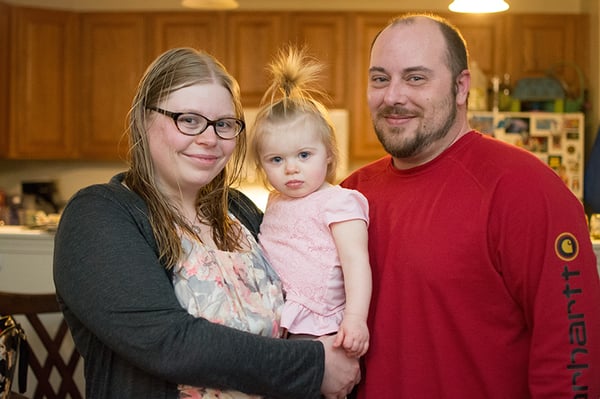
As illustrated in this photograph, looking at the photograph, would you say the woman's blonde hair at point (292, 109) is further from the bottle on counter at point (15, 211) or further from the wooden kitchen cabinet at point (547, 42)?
the bottle on counter at point (15, 211)

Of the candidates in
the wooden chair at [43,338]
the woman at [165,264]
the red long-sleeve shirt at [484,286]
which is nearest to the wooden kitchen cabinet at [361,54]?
the wooden chair at [43,338]

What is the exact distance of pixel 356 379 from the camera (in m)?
1.67

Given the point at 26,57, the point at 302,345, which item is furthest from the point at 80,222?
the point at 26,57

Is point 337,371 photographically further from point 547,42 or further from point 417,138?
point 547,42

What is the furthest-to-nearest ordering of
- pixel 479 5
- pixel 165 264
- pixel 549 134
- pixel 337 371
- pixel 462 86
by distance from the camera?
1. pixel 549 134
2. pixel 479 5
3. pixel 462 86
4. pixel 337 371
5. pixel 165 264

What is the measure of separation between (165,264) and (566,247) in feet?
2.71

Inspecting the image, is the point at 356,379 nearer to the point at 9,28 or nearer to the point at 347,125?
the point at 347,125

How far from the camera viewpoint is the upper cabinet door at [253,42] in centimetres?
498

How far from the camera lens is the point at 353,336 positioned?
160 cm

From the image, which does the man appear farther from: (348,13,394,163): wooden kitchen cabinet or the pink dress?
(348,13,394,163): wooden kitchen cabinet

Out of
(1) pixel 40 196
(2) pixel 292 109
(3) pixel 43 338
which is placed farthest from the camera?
(1) pixel 40 196

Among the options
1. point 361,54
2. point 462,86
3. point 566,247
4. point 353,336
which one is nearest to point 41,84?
point 361,54

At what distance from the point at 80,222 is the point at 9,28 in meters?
3.95

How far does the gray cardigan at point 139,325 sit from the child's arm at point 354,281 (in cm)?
14
